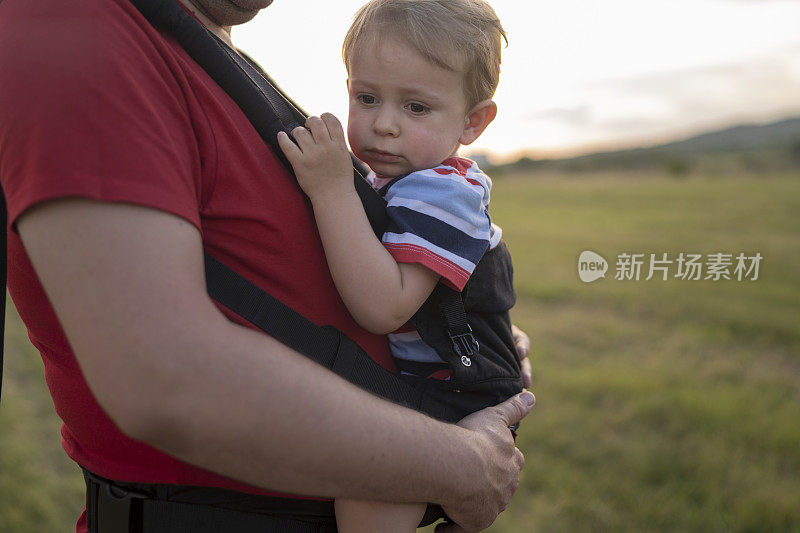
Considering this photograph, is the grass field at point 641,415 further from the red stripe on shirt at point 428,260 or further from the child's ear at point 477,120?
the red stripe on shirt at point 428,260

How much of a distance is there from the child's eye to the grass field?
336 centimetres

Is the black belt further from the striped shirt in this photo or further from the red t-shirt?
the striped shirt

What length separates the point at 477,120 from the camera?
2.02 meters

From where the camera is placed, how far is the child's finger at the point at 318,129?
4.65 ft

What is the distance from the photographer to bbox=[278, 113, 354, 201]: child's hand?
4.43 feet

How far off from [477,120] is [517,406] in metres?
0.92

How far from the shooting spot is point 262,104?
1.32 meters

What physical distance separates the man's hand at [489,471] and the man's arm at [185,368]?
316 millimetres

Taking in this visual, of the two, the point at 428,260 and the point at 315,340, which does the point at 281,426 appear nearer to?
the point at 315,340

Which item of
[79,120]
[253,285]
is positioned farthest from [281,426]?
[79,120]

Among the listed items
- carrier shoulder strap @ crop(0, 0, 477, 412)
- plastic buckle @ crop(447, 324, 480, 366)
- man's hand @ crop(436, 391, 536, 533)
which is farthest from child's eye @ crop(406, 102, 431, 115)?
man's hand @ crop(436, 391, 536, 533)

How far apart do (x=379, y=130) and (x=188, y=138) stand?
30.3 inches

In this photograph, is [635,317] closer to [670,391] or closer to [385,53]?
[670,391]

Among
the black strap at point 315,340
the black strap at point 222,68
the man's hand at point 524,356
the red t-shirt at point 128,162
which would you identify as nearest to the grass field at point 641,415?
the man's hand at point 524,356
